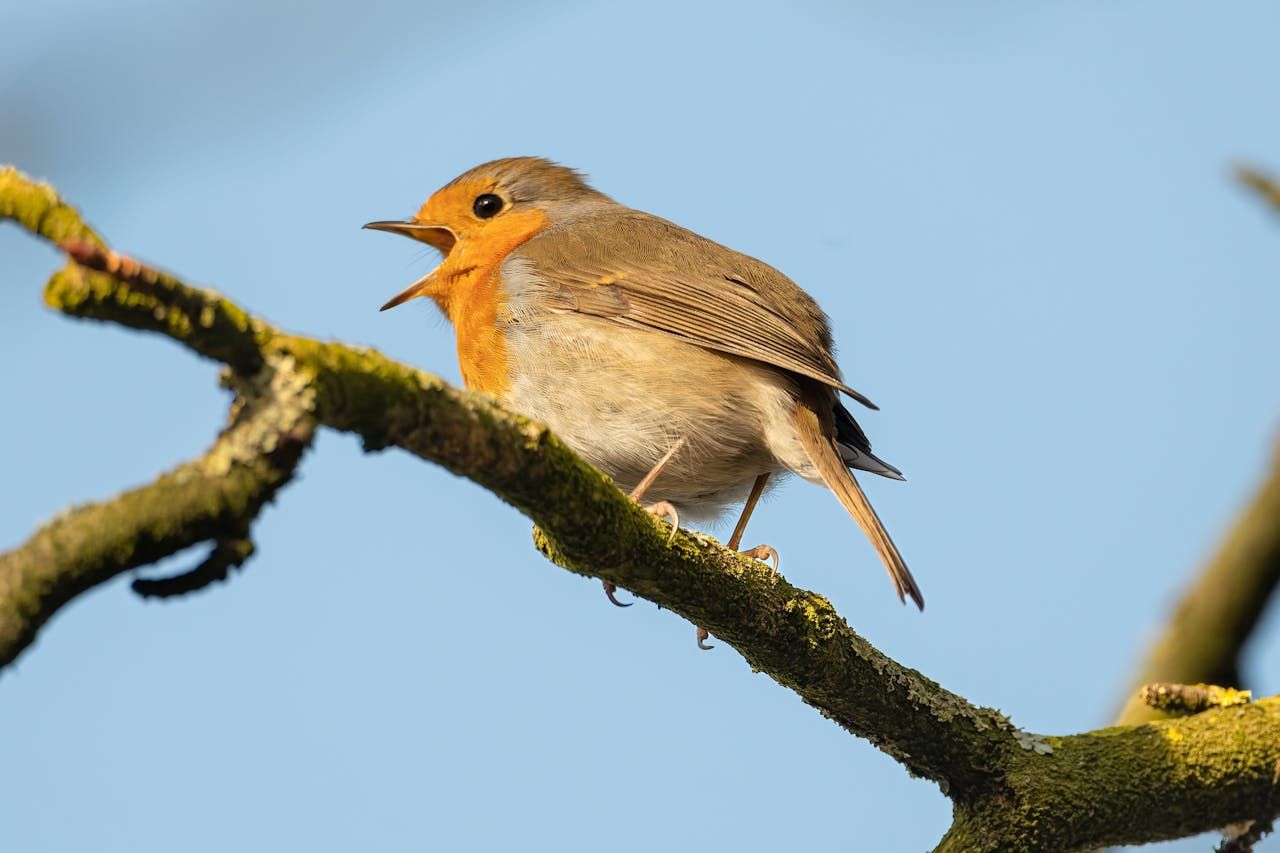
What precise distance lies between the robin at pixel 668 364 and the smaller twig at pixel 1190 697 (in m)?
0.76

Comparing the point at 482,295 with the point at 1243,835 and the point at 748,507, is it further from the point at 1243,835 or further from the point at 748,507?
the point at 1243,835

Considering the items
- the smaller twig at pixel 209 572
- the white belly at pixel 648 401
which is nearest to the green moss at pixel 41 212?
the smaller twig at pixel 209 572

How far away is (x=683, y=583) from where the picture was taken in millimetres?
2723

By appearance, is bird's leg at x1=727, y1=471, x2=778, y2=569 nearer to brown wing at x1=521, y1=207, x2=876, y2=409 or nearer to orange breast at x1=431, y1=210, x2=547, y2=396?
brown wing at x1=521, y1=207, x2=876, y2=409

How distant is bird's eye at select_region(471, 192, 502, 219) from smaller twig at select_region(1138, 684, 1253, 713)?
3103mm

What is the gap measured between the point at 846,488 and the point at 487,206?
7.33 ft

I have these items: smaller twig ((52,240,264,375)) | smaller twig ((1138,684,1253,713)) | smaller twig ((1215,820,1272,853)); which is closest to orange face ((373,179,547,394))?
smaller twig ((1138,684,1253,713))

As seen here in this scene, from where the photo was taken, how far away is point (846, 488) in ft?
12.5

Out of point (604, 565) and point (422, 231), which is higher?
point (422, 231)

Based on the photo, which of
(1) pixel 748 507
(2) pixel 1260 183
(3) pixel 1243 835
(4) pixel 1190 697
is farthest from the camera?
(1) pixel 748 507

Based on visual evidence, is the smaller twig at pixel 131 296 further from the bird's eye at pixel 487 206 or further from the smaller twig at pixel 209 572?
the bird's eye at pixel 487 206

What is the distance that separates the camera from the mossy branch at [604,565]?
5.43 ft

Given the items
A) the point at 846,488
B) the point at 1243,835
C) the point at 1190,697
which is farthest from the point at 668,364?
the point at 1243,835

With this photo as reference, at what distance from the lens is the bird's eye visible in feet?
17.7
